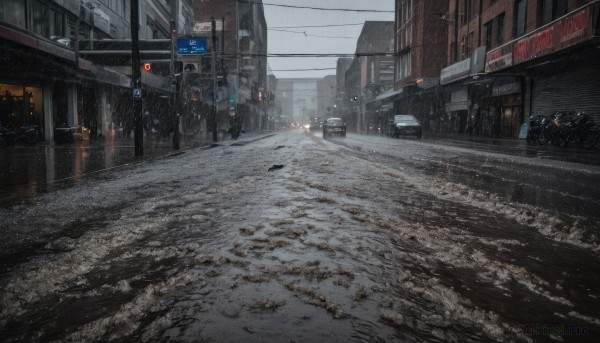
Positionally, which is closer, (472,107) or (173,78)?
(173,78)

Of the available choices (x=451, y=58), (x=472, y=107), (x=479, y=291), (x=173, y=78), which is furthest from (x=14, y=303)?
(x=451, y=58)

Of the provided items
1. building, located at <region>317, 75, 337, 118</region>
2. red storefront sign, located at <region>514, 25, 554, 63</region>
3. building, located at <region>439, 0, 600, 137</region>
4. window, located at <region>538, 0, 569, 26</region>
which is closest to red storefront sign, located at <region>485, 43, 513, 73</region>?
building, located at <region>439, 0, 600, 137</region>

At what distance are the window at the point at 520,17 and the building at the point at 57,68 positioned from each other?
2403cm

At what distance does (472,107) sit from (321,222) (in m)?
34.3

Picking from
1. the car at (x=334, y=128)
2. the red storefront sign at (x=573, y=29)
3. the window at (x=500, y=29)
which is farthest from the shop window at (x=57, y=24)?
the window at (x=500, y=29)

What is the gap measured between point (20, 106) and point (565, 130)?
2442cm

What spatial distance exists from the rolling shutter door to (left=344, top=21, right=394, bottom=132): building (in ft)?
138

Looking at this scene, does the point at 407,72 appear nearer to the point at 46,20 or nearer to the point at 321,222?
the point at 46,20

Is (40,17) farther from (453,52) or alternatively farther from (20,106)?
(453,52)

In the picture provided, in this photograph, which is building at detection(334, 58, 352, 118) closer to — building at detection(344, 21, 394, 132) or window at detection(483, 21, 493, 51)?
building at detection(344, 21, 394, 132)

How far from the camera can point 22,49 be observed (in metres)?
16.6

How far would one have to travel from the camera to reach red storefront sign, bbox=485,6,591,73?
16422 mm

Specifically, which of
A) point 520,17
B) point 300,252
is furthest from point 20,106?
point 520,17

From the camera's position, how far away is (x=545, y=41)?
19406 mm
